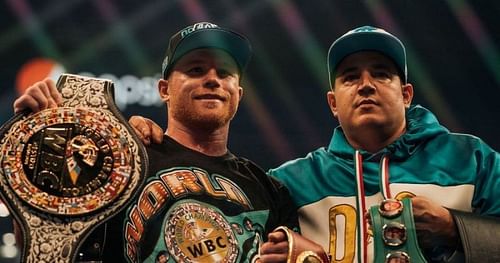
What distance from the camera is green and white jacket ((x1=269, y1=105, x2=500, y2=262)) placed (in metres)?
1.18

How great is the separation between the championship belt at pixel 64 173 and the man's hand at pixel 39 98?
0.01 meters

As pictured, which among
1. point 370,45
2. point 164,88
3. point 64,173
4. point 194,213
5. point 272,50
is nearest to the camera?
point 64,173

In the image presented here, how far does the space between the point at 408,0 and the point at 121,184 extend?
11.7 feet

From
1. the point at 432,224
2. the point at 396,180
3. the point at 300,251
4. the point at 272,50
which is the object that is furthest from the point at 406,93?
the point at 272,50

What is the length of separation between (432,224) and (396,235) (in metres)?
0.07

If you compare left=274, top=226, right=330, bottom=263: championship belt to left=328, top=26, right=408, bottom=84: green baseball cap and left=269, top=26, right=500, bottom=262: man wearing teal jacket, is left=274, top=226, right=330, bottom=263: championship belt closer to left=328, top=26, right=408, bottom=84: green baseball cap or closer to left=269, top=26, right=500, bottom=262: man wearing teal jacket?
left=269, top=26, right=500, bottom=262: man wearing teal jacket

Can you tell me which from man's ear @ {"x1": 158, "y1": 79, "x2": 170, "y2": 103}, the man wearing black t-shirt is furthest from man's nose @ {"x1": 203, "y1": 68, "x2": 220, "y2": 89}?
man's ear @ {"x1": 158, "y1": 79, "x2": 170, "y2": 103}

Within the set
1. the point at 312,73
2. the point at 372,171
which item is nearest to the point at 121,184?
the point at 372,171

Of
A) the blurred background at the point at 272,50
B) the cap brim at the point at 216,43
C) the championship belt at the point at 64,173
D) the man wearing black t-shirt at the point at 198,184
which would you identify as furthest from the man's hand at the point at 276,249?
the blurred background at the point at 272,50

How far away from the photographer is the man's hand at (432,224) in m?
1.06

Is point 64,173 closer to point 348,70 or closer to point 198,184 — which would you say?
point 198,184

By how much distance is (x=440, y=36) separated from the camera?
451 cm

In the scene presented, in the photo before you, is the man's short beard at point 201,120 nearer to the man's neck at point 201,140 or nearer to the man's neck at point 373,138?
the man's neck at point 201,140

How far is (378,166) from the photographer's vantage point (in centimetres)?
123
